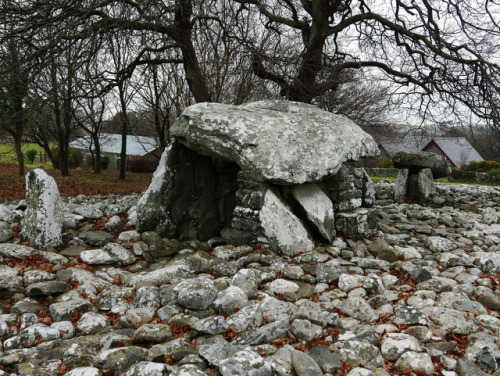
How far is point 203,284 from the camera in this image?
3385 millimetres

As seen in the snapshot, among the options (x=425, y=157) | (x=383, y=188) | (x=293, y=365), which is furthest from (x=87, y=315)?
(x=383, y=188)

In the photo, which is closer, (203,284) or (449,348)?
(449,348)

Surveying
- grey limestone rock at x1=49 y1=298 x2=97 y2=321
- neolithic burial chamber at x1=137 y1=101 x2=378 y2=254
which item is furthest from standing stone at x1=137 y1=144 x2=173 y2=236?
grey limestone rock at x1=49 y1=298 x2=97 y2=321

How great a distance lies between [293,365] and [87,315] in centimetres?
196

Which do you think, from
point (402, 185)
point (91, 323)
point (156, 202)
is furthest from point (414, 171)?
point (91, 323)

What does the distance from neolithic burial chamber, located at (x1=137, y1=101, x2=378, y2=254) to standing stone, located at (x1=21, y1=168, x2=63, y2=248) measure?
122cm

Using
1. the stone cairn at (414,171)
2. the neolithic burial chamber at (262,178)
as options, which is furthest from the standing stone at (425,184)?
the neolithic burial chamber at (262,178)

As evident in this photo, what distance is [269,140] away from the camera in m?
5.07

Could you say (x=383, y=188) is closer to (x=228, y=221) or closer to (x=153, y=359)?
(x=228, y=221)

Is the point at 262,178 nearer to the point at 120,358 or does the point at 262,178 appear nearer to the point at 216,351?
the point at 216,351

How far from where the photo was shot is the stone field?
249 centimetres

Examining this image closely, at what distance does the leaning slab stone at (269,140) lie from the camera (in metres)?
4.91

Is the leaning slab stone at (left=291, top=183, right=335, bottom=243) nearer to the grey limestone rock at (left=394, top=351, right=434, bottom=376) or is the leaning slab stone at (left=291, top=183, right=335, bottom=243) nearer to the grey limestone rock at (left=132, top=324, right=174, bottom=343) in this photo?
the grey limestone rock at (left=394, top=351, right=434, bottom=376)

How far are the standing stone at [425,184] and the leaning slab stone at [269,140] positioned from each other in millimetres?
5125
